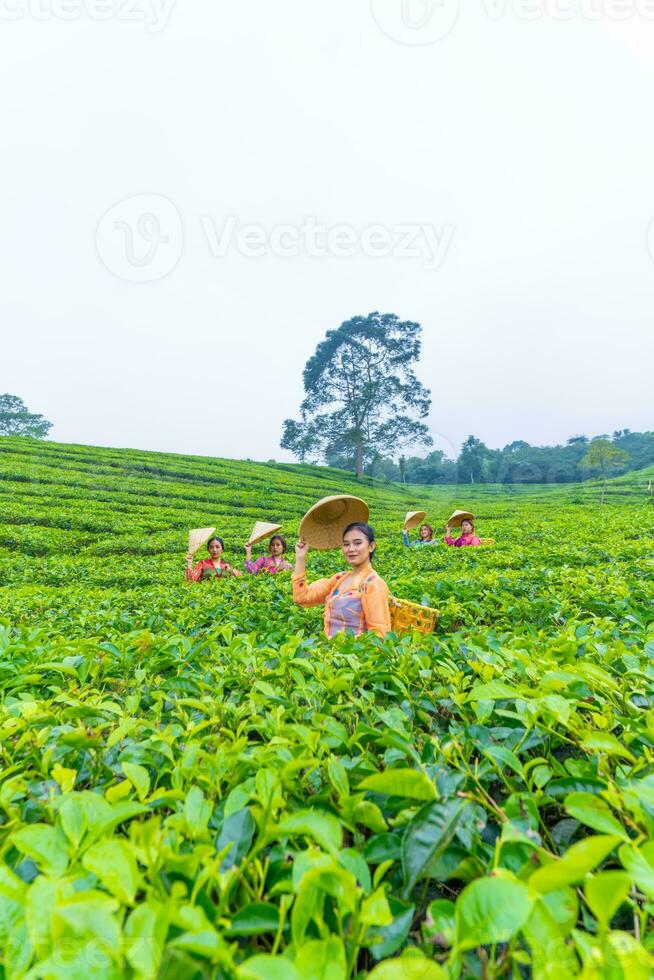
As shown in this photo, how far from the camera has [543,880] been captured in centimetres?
55

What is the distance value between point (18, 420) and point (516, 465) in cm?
5554

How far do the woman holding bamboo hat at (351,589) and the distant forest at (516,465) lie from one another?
29.8 m

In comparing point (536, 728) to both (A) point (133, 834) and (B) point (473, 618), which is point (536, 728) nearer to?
(A) point (133, 834)

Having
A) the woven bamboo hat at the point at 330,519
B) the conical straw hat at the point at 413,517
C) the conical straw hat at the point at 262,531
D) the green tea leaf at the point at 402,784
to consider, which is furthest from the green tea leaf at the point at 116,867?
the conical straw hat at the point at 413,517

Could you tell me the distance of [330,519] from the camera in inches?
176

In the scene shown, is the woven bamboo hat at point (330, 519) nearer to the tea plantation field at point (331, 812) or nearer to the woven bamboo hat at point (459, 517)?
the tea plantation field at point (331, 812)

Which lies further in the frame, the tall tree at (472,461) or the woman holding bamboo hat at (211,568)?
the tall tree at (472,461)

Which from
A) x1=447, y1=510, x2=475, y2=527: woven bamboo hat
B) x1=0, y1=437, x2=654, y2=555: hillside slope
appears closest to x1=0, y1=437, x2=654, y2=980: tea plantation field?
x1=447, y1=510, x2=475, y2=527: woven bamboo hat

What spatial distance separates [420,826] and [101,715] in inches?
36.6

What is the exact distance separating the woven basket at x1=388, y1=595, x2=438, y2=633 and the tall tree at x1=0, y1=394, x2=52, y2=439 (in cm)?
6012

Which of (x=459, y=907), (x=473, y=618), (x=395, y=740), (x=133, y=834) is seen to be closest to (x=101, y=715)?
(x=133, y=834)

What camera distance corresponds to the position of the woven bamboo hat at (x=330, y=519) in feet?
13.9

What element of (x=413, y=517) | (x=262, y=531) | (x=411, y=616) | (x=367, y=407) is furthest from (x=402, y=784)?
(x=367, y=407)

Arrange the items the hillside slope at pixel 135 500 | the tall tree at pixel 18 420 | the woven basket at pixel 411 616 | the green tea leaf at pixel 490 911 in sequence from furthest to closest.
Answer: the tall tree at pixel 18 420 → the hillside slope at pixel 135 500 → the woven basket at pixel 411 616 → the green tea leaf at pixel 490 911
